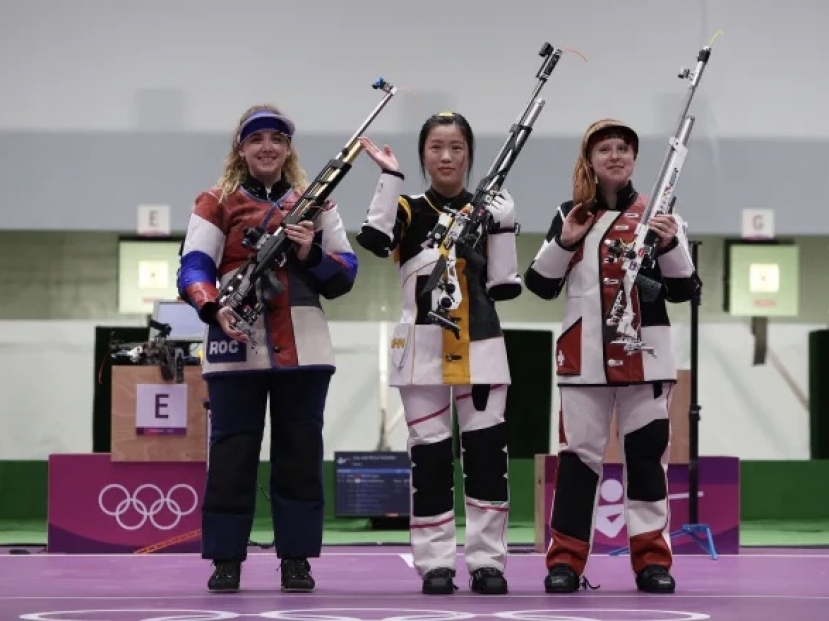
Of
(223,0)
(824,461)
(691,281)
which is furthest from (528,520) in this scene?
(691,281)

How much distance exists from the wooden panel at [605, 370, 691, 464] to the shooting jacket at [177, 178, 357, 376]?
260 centimetres

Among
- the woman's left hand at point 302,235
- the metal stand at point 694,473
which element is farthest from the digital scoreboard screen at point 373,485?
the woman's left hand at point 302,235

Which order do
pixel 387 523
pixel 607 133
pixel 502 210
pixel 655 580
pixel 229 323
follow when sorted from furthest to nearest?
1. pixel 387 523
2. pixel 607 133
3. pixel 502 210
4. pixel 655 580
5. pixel 229 323

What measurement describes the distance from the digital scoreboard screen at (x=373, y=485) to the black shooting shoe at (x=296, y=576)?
10.6 feet

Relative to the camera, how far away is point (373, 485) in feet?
28.9

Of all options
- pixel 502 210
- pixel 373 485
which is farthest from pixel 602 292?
pixel 373 485

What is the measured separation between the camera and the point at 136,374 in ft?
25.6

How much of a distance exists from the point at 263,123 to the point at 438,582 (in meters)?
1.55

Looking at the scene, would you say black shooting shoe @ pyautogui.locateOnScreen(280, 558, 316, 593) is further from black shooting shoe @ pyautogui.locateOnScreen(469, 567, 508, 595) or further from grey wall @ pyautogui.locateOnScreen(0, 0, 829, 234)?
grey wall @ pyautogui.locateOnScreen(0, 0, 829, 234)

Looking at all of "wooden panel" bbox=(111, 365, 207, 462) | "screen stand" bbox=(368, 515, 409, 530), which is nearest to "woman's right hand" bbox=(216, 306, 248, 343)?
"wooden panel" bbox=(111, 365, 207, 462)

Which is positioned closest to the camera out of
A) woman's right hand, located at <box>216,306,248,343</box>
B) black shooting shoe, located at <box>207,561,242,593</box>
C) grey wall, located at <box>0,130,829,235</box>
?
woman's right hand, located at <box>216,306,248,343</box>

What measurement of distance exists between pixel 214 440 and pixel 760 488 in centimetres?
502

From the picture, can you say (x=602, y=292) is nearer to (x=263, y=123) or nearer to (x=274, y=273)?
(x=274, y=273)

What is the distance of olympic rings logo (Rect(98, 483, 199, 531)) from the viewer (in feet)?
25.4
